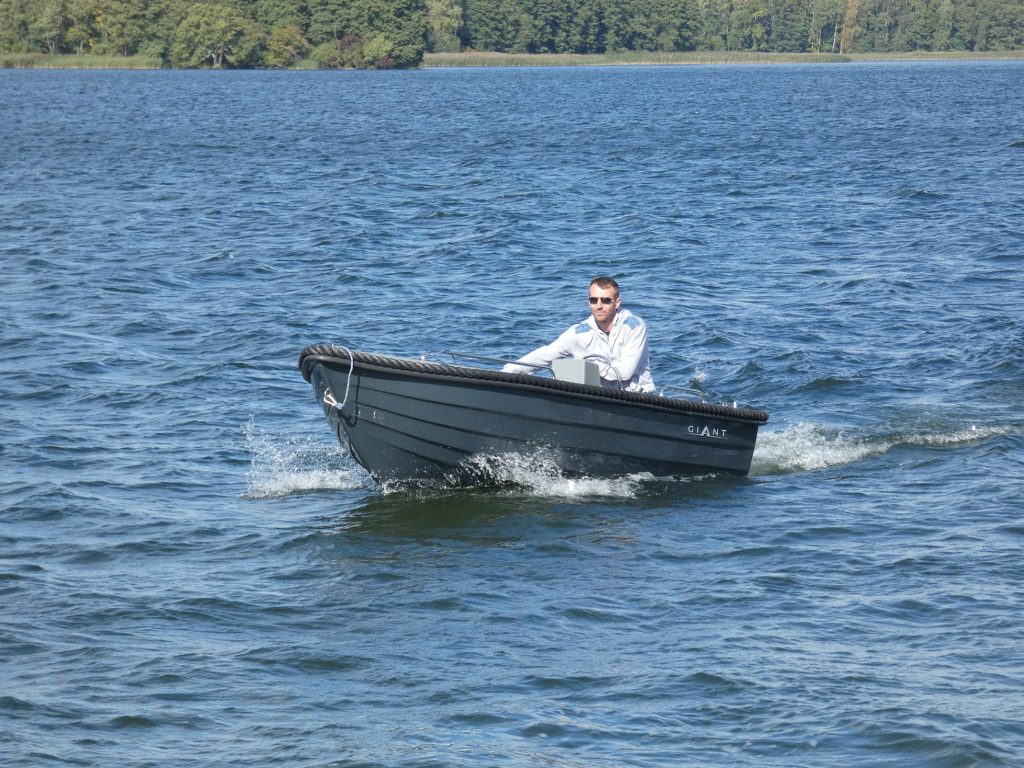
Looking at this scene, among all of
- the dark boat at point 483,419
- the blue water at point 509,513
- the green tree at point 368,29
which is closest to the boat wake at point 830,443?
the blue water at point 509,513

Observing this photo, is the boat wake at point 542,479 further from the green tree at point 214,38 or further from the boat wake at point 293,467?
the green tree at point 214,38

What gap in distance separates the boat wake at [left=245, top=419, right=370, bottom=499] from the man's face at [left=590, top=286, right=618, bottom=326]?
249 cm

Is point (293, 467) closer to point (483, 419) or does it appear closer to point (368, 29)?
point (483, 419)

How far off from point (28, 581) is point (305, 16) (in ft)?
456

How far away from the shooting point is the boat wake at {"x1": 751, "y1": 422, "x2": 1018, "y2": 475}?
1339 cm

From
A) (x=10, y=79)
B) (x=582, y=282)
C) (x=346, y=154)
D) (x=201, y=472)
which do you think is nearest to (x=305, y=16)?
(x=10, y=79)

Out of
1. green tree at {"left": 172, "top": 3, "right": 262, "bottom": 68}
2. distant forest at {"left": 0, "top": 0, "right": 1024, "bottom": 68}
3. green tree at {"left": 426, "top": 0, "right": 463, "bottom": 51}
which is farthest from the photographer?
green tree at {"left": 426, "top": 0, "right": 463, "bottom": 51}

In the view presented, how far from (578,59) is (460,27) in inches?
568

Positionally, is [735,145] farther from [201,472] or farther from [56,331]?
[201,472]

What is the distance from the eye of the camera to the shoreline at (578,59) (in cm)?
13800

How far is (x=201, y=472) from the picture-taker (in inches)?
519

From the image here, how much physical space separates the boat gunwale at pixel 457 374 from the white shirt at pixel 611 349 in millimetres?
274

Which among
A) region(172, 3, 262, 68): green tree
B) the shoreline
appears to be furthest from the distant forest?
the shoreline

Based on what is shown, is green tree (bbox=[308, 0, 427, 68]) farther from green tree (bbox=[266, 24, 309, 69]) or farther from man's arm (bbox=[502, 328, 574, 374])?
man's arm (bbox=[502, 328, 574, 374])
